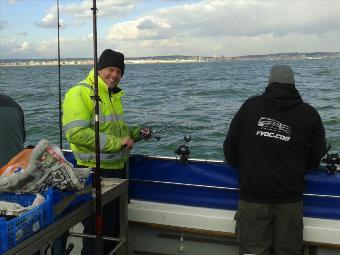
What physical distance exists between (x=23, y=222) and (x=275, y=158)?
1.54 meters

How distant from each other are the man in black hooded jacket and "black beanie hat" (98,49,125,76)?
Answer: 101 centimetres

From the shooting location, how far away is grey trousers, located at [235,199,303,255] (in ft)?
9.45

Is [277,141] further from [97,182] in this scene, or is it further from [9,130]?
[9,130]

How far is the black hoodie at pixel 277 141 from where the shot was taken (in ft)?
9.10

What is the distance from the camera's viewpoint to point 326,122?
11.2 metres

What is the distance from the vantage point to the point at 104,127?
10.7ft

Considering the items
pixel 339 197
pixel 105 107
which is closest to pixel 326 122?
pixel 339 197

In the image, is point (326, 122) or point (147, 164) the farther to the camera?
point (326, 122)

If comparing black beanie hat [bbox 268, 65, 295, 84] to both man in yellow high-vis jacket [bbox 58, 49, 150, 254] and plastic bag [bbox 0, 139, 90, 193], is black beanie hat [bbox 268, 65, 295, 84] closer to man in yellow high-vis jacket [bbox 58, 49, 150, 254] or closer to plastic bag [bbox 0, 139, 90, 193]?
man in yellow high-vis jacket [bbox 58, 49, 150, 254]

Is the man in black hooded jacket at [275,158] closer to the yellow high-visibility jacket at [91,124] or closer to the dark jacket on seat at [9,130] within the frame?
the yellow high-visibility jacket at [91,124]

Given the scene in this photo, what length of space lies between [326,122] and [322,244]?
8.50 m

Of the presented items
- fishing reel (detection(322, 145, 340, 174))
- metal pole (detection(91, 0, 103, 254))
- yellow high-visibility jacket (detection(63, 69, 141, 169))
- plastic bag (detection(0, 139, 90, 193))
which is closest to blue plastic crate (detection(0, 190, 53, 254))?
plastic bag (detection(0, 139, 90, 193))

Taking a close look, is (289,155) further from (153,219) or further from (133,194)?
(133,194)

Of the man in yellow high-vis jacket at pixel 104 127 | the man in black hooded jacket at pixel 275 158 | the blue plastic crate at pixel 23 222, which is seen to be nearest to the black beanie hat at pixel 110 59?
A: the man in yellow high-vis jacket at pixel 104 127
